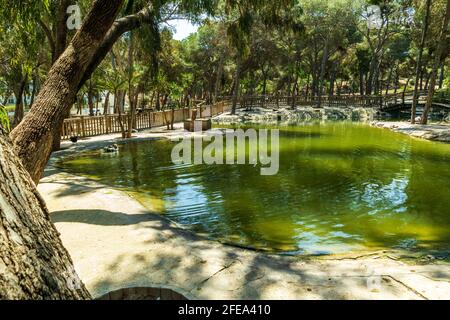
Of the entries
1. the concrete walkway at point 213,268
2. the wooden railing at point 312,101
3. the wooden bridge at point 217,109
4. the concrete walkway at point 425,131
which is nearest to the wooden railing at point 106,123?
the wooden bridge at point 217,109

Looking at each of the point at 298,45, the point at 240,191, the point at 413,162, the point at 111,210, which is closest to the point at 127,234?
the point at 111,210

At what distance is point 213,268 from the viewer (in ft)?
16.3

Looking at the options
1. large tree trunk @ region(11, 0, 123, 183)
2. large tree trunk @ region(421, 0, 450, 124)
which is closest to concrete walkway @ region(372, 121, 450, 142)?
large tree trunk @ region(421, 0, 450, 124)

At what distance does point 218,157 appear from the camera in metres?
14.4

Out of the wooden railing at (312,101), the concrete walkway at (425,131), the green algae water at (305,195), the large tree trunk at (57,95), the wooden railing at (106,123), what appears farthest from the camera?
the wooden railing at (312,101)

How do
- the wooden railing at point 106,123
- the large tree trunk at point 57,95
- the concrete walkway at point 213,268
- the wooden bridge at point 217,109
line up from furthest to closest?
1. the wooden bridge at point 217,109
2. the wooden railing at point 106,123
3. the large tree trunk at point 57,95
4. the concrete walkway at point 213,268

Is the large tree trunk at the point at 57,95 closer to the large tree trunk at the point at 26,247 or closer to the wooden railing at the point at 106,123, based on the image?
the large tree trunk at the point at 26,247

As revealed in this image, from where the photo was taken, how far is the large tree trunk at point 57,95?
467cm

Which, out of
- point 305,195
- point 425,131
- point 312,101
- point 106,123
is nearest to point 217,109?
point 312,101

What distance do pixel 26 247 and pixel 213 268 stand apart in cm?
366

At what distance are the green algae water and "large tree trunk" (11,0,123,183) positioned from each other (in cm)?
333

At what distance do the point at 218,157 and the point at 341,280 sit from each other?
10.0 m

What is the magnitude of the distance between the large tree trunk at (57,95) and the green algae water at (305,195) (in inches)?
131

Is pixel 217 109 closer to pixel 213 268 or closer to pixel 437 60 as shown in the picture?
pixel 437 60
